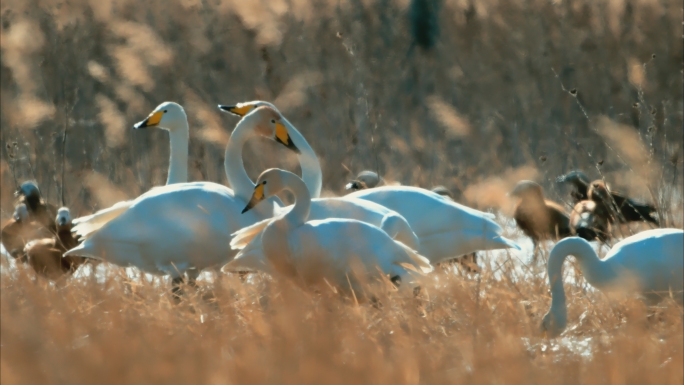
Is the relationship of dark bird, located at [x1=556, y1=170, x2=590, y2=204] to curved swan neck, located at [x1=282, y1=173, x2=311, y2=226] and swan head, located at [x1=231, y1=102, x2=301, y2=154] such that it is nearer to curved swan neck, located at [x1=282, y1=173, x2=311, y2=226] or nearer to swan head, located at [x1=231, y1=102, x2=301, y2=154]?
swan head, located at [x1=231, y1=102, x2=301, y2=154]

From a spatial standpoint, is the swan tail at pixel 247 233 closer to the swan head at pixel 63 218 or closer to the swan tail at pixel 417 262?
the swan tail at pixel 417 262

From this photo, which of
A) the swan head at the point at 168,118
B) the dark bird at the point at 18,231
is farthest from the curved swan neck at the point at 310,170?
the dark bird at the point at 18,231

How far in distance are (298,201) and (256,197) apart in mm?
350

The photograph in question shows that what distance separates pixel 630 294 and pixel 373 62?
604 cm

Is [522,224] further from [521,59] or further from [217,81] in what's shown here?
[217,81]

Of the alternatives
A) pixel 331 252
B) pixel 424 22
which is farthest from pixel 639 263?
pixel 424 22

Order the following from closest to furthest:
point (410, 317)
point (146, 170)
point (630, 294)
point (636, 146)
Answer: point (410, 317), point (630, 294), point (636, 146), point (146, 170)

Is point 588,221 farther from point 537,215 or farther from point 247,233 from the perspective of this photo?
point 247,233

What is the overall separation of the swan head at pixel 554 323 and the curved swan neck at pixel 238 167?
2.28 m

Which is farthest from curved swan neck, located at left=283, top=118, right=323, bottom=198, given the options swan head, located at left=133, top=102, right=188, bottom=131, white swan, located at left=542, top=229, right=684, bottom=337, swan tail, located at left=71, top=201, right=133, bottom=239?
white swan, located at left=542, top=229, right=684, bottom=337

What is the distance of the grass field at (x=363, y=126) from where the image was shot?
10.1 ft

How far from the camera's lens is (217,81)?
9781mm

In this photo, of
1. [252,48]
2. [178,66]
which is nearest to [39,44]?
[178,66]

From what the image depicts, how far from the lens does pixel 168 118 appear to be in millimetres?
7164
